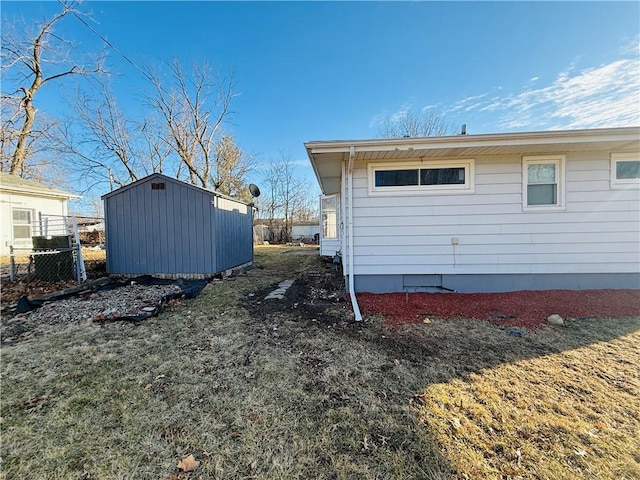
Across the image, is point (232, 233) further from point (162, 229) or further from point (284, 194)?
point (284, 194)

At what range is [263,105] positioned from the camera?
1552cm

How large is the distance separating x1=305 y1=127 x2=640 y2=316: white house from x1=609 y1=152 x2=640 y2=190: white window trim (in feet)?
0.06

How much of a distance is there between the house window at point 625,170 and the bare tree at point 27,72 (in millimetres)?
19862

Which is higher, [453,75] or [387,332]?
[453,75]

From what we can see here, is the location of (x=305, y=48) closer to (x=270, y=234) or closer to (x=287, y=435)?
(x=287, y=435)

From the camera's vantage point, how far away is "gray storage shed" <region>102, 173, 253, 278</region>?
711 centimetres

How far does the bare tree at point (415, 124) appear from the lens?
1681 cm

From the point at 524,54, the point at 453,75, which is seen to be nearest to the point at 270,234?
the point at 453,75

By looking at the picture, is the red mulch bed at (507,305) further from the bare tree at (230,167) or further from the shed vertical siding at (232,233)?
the bare tree at (230,167)

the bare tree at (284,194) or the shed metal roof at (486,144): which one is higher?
the bare tree at (284,194)

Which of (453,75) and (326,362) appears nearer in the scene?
(326,362)

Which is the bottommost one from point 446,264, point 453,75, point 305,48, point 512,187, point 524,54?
point 446,264

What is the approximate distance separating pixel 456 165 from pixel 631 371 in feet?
11.7

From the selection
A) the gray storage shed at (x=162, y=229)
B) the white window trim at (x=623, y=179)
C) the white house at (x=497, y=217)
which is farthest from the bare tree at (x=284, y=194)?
the white window trim at (x=623, y=179)
